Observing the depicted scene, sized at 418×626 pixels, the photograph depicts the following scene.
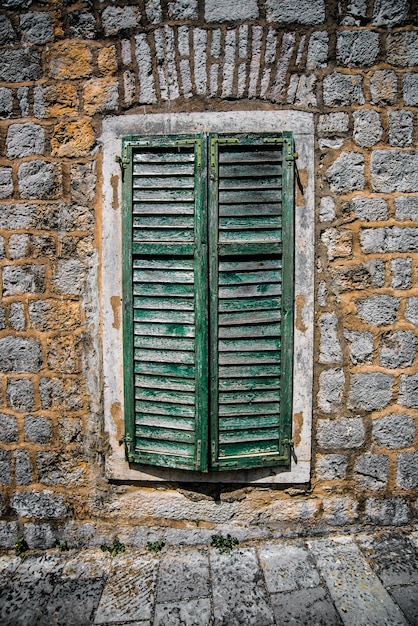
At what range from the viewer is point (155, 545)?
8.59 feet

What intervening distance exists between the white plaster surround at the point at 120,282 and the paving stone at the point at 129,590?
49 centimetres

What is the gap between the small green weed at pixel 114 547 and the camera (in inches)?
103

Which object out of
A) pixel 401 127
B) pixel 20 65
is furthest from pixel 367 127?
pixel 20 65

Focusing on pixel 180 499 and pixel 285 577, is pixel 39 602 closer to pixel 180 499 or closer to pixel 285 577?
pixel 180 499

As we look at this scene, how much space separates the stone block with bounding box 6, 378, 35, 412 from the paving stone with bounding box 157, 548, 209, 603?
1328 millimetres

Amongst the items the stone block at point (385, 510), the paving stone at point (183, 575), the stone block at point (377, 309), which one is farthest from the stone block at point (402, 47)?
the paving stone at point (183, 575)

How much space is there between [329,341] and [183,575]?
1680 millimetres

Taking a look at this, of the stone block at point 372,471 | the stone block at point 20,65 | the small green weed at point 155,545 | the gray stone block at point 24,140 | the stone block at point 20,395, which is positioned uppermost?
the stone block at point 20,65

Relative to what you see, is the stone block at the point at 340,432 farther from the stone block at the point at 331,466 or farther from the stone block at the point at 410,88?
the stone block at the point at 410,88

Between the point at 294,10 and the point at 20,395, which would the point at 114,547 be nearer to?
the point at 20,395

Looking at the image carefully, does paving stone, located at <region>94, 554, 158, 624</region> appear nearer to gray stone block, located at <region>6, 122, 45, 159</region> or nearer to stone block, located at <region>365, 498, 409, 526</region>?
stone block, located at <region>365, 498, 409, 526</region>

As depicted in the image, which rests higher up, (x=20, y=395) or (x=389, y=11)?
(x=389, y=11)

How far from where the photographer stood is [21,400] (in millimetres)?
2641

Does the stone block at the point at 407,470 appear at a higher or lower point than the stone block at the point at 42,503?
higher
